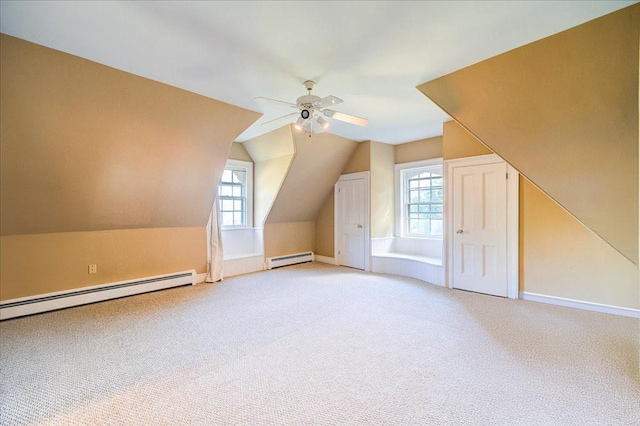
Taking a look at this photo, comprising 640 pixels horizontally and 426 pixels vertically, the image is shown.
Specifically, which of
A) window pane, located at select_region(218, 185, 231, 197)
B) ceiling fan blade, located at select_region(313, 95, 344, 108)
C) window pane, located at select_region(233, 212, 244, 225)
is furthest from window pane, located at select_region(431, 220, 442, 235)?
window pane, located at select_region(218, 185, 231, 197)

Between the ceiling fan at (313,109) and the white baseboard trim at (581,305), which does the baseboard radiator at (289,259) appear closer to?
the ceiling fan at (313,109)

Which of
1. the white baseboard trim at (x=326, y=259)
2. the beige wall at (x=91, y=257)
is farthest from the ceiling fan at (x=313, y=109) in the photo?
the white baseboard trim at (x=326, y=259)

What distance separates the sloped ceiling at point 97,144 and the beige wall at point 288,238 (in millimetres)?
1844

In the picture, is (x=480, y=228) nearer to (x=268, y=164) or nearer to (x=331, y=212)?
(x=331, y=212)

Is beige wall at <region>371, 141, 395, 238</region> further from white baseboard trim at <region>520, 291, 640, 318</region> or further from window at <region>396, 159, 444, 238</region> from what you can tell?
white baseboard trim at <region>520, 291, 640, 318</region>

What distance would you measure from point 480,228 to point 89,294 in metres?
5.41

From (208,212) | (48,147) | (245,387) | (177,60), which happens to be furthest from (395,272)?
(48,147)

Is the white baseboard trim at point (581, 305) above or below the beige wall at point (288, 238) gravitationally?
below

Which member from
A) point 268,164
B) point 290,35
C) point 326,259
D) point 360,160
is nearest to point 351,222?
point 326,259

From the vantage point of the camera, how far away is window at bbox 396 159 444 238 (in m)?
5.22

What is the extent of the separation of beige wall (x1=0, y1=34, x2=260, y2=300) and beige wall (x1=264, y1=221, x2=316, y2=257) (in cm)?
156

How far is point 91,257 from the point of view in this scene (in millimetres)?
3865

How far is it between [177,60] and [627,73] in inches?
139

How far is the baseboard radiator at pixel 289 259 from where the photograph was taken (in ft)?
19.2
